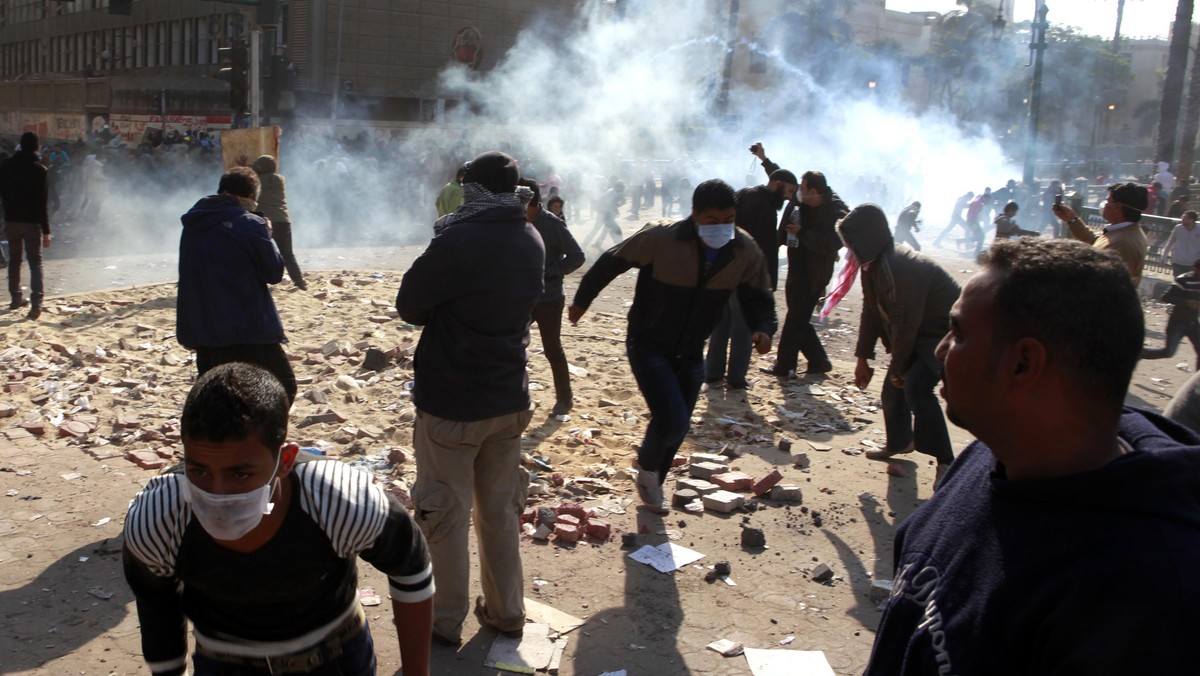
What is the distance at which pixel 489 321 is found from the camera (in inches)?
143

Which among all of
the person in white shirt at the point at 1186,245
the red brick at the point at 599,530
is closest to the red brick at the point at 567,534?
the red brick at the point at 599,530

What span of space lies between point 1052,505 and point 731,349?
22.4ft

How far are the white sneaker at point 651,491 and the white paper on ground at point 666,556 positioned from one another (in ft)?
1.29

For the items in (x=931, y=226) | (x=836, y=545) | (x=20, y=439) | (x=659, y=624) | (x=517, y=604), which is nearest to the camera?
(x=517, y=604)

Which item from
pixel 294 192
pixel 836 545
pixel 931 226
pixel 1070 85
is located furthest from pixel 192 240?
pixel 1070 85

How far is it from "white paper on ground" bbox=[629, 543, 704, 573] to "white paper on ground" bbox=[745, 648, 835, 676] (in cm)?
85

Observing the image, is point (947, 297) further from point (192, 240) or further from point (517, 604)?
point (192, 240)

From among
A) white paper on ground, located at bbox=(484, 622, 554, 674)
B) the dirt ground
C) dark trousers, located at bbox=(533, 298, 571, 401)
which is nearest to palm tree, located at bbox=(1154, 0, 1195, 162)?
the dirt ground

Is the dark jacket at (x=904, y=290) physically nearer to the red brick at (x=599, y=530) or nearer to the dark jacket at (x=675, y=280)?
the dark jacket at (x=675, y=280)

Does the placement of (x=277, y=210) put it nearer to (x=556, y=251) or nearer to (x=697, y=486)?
(x=556, y=251)

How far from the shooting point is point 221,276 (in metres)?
4.73

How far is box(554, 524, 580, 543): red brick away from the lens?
5061mm

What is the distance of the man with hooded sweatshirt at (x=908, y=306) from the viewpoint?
5.43 metres

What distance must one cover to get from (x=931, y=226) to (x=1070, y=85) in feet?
130
